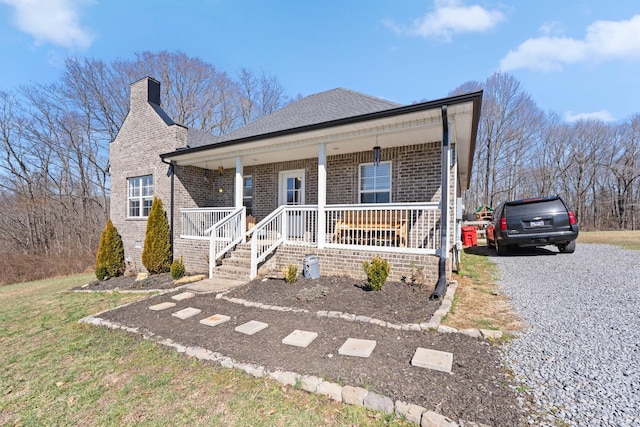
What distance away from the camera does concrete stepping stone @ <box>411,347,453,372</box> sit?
270cm

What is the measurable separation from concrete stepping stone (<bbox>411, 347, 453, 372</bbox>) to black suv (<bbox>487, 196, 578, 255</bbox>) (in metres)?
6.39

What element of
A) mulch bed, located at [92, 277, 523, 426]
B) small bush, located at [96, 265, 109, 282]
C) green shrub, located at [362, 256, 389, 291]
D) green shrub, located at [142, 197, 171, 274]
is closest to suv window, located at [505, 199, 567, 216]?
mulch bed, located at [92, 277, 523, 426]

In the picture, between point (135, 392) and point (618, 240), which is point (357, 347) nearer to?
point (135, 392)

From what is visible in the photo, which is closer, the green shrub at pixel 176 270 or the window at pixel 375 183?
the window at pixel 375 183

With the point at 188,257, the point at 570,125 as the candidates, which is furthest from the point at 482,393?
the point at 570,125

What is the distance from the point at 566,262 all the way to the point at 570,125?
25.2 meters

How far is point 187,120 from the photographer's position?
2120 cm

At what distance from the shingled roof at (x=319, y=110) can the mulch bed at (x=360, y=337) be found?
4189 mm

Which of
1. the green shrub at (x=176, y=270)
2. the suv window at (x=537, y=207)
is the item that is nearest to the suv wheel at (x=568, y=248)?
the suv window at (x=537, y=207)

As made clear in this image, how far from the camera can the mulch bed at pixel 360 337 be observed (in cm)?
230

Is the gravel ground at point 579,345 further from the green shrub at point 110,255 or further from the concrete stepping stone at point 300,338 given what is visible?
the green shrub at point 110,255

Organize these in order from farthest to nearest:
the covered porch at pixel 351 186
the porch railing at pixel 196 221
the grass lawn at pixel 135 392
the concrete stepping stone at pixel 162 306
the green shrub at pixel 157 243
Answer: the porch railing at pixel 196 221 < the green shrub at pixel 157 243 < the covered porch at pixel 351 186 < the concrete stepping stone at pixel 162 306 < the grass lawn at pixel 135 392

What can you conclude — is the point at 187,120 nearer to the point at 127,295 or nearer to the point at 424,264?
the point at 127,295

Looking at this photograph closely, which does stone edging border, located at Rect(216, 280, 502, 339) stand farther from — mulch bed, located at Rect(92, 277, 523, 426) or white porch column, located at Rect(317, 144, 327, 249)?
white porch column, located at Rect(317, 144, 327, 249)
